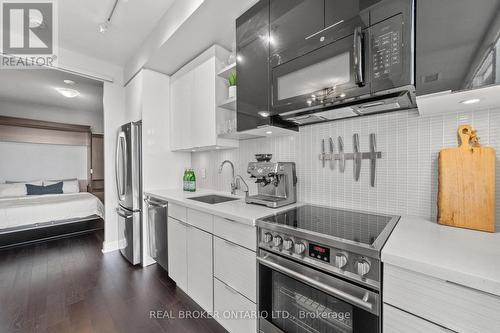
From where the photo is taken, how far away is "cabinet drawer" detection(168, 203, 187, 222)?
1807 millimetres

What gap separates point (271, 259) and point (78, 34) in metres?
3.15

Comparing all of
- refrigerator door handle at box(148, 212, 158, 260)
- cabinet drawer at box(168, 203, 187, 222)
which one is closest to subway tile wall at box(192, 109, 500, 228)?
cabinet drawer at box(168, 203, 187, 222)

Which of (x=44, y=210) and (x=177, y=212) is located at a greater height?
(x=177, y=212)

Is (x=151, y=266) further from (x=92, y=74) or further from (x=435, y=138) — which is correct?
(x=435, y=138)

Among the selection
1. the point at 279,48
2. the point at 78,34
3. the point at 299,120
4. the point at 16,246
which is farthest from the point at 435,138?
the point at 16,246

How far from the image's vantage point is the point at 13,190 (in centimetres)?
416

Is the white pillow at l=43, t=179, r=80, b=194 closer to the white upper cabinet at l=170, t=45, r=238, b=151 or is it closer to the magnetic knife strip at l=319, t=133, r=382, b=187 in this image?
the white upper cabinet at l=170, t=45, r=238, b=151

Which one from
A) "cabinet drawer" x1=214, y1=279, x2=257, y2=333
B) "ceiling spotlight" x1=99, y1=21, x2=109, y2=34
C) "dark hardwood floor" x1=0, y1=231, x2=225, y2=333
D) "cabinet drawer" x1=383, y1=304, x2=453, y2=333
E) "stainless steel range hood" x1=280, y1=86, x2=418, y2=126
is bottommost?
"dark hardwood floor" x1=0, y1=231, x2=225, y2=333

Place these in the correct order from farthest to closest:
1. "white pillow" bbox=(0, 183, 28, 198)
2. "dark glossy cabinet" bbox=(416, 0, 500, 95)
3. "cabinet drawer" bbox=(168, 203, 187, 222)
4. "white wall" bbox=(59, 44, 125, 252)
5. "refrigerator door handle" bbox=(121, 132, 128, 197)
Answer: "white pillow" bbox=(0, 183, 28, 198), "white wall" bbox=(59, 44, 125, 252), "refrigerator door handle" bbox=(121, 132, 128, 197), "cabinet drawer" bbox=(168, 203, 187, 222), "dark glossy cabinet" bbox=(416, 0, 500, 95)

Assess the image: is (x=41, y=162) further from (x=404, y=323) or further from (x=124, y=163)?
(x=404, y=323)

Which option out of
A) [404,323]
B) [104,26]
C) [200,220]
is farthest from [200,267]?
[104,26]

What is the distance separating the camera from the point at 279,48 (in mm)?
1364

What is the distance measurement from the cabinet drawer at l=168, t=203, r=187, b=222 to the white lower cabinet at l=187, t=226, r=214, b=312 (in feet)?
0.40

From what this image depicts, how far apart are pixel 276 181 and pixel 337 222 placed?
0.56m
